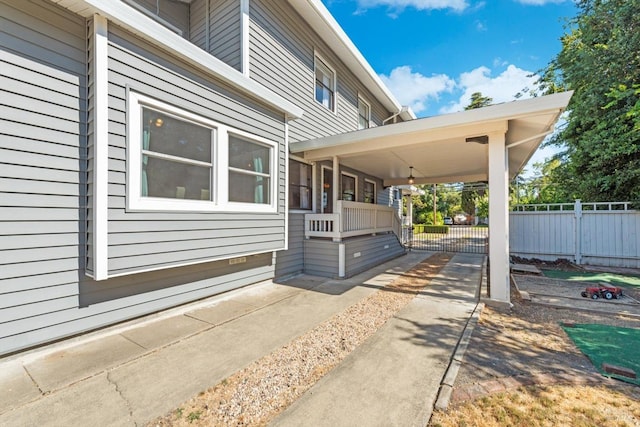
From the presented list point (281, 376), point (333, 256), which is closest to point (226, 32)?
point (333, 256)

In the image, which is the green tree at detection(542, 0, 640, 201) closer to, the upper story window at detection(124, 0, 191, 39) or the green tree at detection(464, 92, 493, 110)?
the upper story window at detection(124, 0, 191, 39)

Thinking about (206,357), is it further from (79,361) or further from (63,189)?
(63,189)

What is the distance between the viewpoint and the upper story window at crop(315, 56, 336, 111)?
25.7ft

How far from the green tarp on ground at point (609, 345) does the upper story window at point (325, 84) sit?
24.4 feet

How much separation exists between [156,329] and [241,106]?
3.71 metres

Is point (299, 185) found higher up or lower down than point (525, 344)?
higher up

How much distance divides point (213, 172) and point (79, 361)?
2.77 meters

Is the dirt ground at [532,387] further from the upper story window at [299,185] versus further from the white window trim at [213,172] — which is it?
the upper story window at [299,185]

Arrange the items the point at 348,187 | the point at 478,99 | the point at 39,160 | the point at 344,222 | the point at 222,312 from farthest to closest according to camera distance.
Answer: the point at 478,99 < the point at 348,187 < the point at 344,222 < the point at 222,312 < the point at 39,160

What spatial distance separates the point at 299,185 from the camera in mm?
6996

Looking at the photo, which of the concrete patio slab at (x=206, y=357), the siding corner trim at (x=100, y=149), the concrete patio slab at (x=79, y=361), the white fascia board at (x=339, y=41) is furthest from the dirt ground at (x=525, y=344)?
the white fascia board at (x=339, y=41)

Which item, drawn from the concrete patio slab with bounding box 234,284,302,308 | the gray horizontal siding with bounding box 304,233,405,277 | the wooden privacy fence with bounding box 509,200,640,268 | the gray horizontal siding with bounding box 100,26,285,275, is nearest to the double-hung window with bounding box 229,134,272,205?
the gray horizontal siding with bounding box 100,26,285,275

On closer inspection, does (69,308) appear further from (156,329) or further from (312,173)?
(312,173)

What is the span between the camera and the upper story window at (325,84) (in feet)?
25.7
